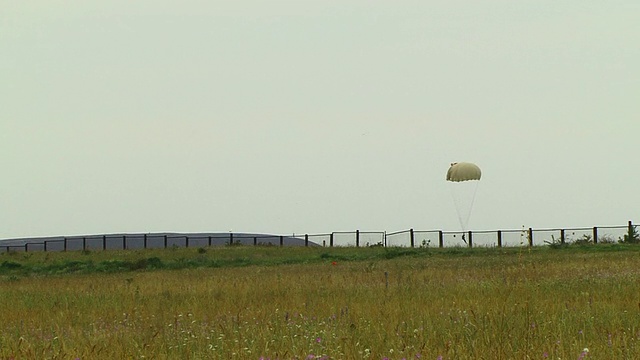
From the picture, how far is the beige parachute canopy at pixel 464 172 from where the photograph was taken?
42.8 meters

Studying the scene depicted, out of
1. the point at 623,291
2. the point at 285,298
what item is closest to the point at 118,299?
the point at 285,298

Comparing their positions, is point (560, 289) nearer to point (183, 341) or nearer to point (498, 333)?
point (498, 333)

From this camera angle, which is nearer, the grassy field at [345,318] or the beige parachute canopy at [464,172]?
the grassy field at [345,318]

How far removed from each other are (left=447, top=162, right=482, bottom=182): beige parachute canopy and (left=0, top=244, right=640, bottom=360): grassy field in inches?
900

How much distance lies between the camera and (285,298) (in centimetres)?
1407

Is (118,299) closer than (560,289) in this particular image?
No

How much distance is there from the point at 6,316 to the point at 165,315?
10.1 feet

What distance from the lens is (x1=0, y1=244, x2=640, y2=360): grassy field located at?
22.5 ft

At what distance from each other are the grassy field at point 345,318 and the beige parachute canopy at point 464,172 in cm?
2287

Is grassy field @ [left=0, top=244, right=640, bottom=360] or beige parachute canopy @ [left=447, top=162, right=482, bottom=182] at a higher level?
beige parachute canopy @ [left=447, top=162, right=482, bottom=182]

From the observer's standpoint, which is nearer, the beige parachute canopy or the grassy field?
the grassy field

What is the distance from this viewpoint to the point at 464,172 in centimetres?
4309

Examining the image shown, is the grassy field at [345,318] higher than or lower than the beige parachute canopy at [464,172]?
lower

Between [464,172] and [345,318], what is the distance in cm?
3419
